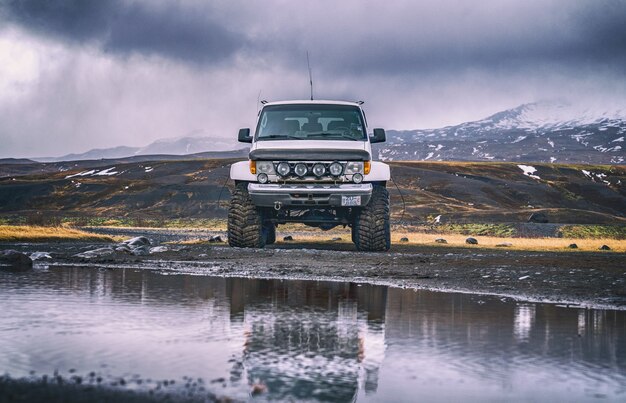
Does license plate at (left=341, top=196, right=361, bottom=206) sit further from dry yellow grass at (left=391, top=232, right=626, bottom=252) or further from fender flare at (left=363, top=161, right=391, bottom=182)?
dry yellow grass at (left=391, top=232, right=626, bottom=252)

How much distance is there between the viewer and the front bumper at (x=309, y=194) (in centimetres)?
1891

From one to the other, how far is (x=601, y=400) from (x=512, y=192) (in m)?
116

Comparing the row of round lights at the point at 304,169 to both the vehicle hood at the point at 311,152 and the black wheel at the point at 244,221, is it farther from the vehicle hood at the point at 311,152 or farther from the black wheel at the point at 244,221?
the black wheel at the point at 244,221

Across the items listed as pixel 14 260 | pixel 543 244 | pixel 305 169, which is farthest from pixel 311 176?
pixel 543 244

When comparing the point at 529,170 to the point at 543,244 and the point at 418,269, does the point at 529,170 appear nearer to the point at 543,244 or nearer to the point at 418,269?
the point at 543,244

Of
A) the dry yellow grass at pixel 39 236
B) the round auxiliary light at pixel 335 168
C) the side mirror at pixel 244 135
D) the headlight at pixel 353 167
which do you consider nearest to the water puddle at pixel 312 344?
the round auxiliary light at pixel 335 168

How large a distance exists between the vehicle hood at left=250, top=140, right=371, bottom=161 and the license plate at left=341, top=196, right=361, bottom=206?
3.10 ft

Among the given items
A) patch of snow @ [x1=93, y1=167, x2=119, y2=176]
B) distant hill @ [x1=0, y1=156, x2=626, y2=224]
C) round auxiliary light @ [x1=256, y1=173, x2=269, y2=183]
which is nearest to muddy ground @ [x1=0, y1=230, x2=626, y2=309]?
round auxiliary light @ [x1=256, y1=173, x2=269, y2=183]

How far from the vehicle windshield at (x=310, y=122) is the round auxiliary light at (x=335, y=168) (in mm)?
1166

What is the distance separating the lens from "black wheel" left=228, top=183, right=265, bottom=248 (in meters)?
20.0

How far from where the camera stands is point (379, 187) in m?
20.3

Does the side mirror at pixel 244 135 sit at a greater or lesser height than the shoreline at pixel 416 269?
greater

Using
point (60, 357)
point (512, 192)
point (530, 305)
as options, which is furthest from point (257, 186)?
point (512, 192)

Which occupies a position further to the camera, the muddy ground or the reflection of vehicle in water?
the muddy ground
